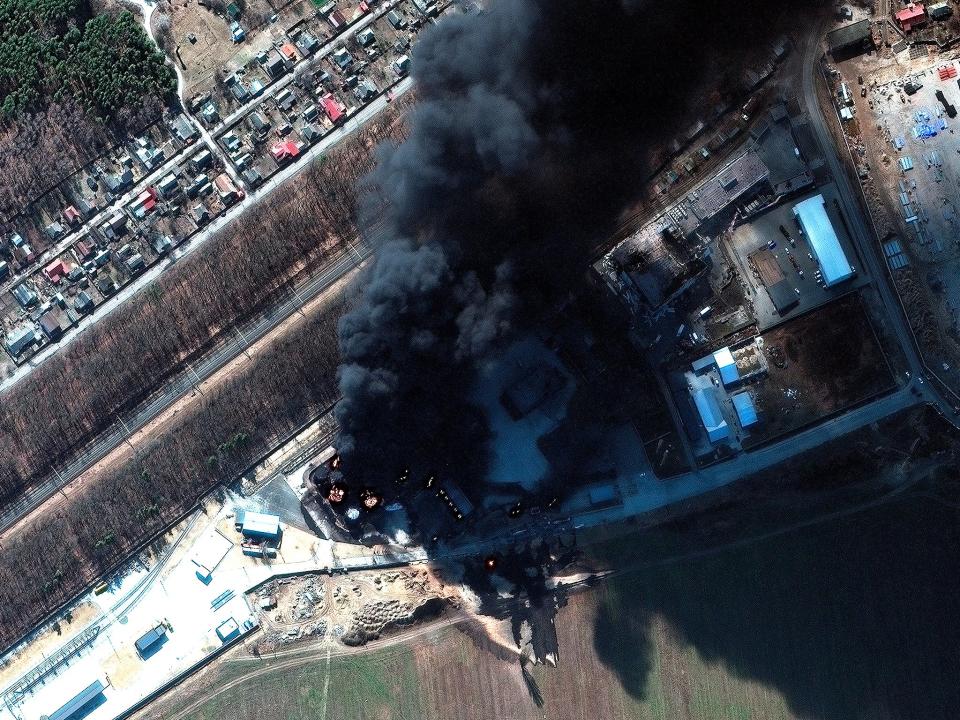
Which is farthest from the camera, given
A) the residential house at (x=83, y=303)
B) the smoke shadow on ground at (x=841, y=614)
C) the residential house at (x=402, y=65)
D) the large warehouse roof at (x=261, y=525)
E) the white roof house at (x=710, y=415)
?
the residential house at (x=83, y=303)

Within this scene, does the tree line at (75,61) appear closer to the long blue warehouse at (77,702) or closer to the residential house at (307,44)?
the residential house at (307,44)

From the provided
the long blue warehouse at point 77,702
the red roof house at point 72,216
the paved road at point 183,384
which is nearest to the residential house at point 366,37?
the paved road at point 183,384

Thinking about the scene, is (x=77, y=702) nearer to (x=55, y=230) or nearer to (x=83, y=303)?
(x=83, y=303)

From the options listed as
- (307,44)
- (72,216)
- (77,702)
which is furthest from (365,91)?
(77,702)

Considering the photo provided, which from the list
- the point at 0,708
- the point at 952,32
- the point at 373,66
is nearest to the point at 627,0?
the point at 373,66

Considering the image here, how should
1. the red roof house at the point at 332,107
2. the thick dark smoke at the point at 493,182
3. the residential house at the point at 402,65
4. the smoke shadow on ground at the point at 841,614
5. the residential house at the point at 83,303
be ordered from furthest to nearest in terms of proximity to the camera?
the residential house at the point at 83,303 → the red roof house at the point at 332,107 → the residential house at the point at 402,65 → the smoke shadow on ground at the point at 841,614 → the thick dark smoke at the point at 493,182

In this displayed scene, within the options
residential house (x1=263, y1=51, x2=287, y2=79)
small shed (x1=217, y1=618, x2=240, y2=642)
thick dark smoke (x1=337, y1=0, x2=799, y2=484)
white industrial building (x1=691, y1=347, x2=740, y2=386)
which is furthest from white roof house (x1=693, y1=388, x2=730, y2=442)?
residential house (x1=263, y1=51, x2=287, y2=79)

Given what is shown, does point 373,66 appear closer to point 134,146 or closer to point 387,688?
point 134,146
